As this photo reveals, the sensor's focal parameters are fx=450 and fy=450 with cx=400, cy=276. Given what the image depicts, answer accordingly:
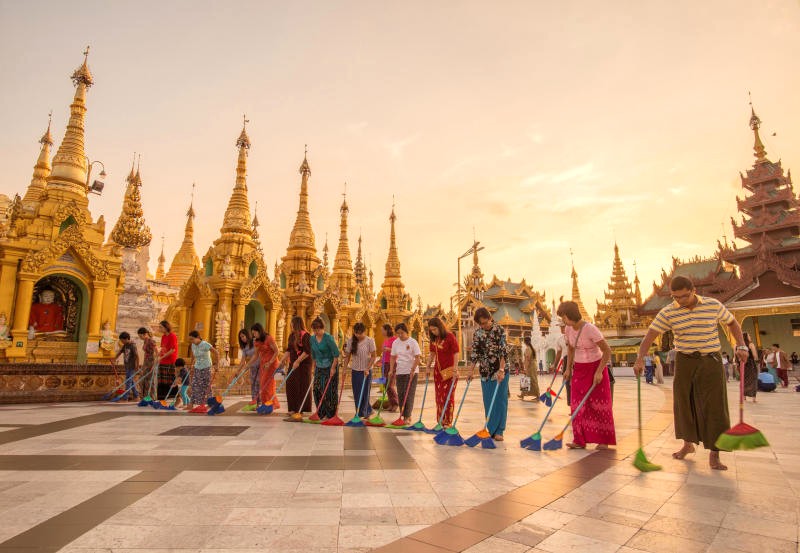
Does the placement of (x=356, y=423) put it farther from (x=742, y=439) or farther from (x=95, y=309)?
(x=95, y=309)

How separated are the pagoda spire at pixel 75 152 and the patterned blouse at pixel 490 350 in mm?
18380

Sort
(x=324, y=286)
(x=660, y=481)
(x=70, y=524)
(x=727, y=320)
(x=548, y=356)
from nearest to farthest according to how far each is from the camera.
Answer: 1. (x=70, y=524)
2. (x=660, y=481)
3. (x=727, y=320)
4. (x=324, y=286)
5. (x=548, y=356)

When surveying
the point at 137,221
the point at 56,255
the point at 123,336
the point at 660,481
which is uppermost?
the point at 137,221

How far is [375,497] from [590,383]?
3.50 meters

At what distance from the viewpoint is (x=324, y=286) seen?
29516 millimetres

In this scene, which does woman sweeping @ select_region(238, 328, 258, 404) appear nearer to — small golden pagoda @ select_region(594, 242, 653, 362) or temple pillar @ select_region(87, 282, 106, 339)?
temple pillar @ select_region(87, 282, 106, 339)

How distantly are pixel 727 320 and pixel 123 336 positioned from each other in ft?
42.9

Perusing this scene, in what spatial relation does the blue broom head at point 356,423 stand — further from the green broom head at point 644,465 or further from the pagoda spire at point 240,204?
the pagoda spire at point 240,204

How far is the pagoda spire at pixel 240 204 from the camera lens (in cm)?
2327

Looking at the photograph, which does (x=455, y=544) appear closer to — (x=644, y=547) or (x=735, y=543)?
(x=644, y=547)

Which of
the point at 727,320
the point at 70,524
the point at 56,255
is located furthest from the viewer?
the point at 56,255

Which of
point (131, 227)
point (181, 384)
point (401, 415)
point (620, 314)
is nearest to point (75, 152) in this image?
point (131, 227)

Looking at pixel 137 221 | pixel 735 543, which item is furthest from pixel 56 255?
pixel 735 543

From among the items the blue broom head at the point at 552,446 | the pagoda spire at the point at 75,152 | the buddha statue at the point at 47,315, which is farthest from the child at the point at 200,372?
the pagoda spire at the point at 75,152
